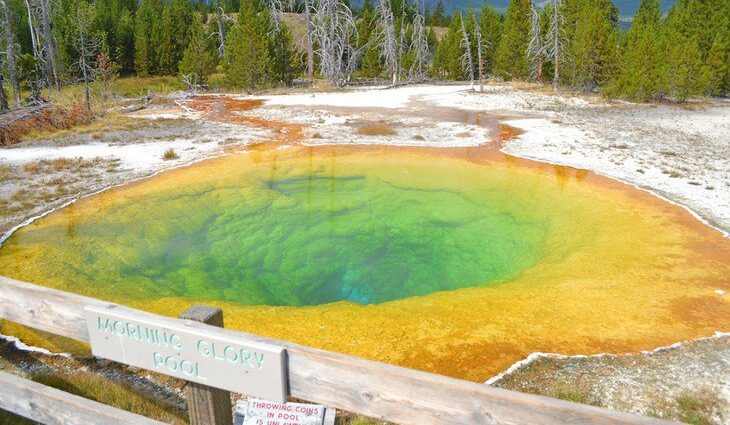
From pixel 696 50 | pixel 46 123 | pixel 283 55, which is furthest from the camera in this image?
pixel 283 55

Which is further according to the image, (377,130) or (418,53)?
(418,53)

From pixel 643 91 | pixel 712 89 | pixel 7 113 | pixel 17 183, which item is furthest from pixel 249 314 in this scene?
pixel 712 89

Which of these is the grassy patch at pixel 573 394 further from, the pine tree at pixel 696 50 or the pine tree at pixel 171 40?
the pine tree at pixel 171 40

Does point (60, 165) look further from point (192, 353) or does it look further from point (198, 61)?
point (198, 61)

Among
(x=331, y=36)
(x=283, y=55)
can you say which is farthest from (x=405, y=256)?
(x=283, y=55)

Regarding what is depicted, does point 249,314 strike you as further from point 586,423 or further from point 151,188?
point 151,188

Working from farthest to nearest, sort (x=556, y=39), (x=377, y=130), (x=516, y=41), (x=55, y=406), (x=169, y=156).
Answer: (x=516, y=41) < (x=556, y=39) < (x=377, y=130) < (x=169, y=156) < (x=55, y=406)

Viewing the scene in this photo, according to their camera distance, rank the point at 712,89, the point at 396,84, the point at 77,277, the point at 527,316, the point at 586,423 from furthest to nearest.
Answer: the point at 396,84
the point at 712,89
the point at 77,277
the point at 527,316
the point at 586,423
